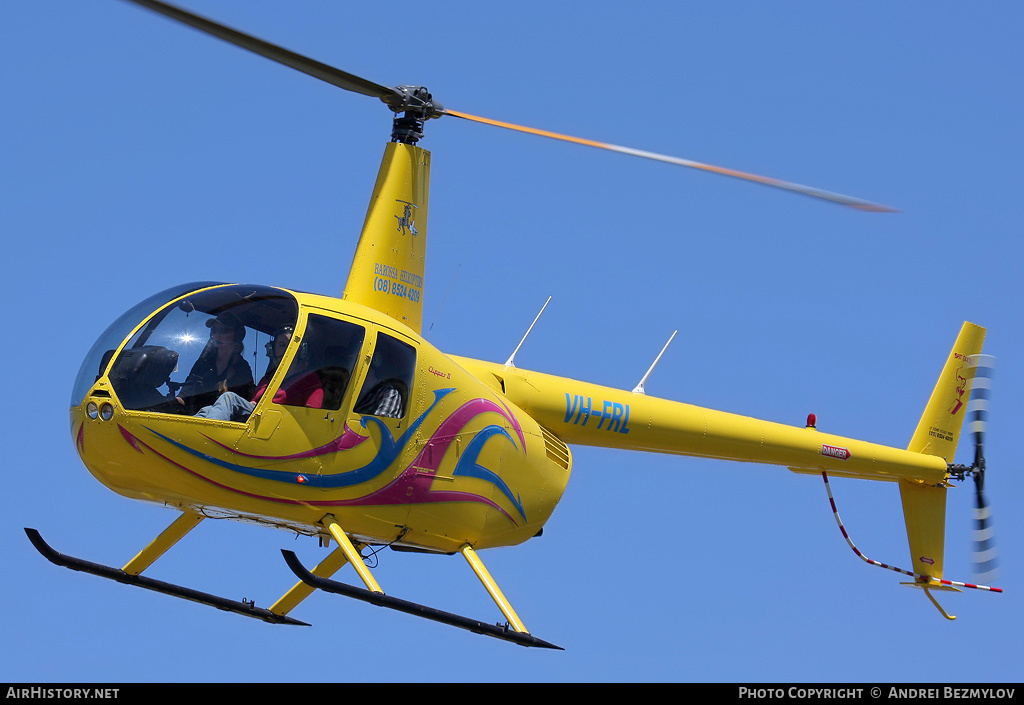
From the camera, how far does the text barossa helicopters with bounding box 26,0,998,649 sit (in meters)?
12.0

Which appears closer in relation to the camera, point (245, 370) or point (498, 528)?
point (245, 370)

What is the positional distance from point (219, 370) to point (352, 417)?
1.36 m

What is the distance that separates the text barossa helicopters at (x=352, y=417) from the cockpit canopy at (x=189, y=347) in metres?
0.02

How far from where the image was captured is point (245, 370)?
40.2 ft

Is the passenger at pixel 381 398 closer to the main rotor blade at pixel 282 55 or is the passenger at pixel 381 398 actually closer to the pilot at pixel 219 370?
the pilot at pixel 219 370

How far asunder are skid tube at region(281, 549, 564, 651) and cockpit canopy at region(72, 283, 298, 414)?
67.8 inches

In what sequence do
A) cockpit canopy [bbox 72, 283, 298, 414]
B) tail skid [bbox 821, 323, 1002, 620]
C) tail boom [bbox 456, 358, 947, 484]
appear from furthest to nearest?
tail skid [bbox 821, 323, 1002, 620] → tail boom [bbox 456, 358, 947, 484] → cockpit canopy [bbox 72, 283, 298, 414]

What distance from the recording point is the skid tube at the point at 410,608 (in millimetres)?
12539

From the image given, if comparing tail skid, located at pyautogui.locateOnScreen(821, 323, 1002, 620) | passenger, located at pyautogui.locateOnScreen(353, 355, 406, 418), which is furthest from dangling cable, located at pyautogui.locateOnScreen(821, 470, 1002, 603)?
passenger, located at pyautogui.locateOnScreen(353, 355, 406, 418)

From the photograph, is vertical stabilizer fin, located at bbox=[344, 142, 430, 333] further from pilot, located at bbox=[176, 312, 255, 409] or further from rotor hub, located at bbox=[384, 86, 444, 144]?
pilot, located at bbox=[176, 312, 255, 409]

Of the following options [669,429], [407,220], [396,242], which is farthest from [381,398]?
[669,429]

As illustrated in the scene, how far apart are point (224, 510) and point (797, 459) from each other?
8.49 metres
